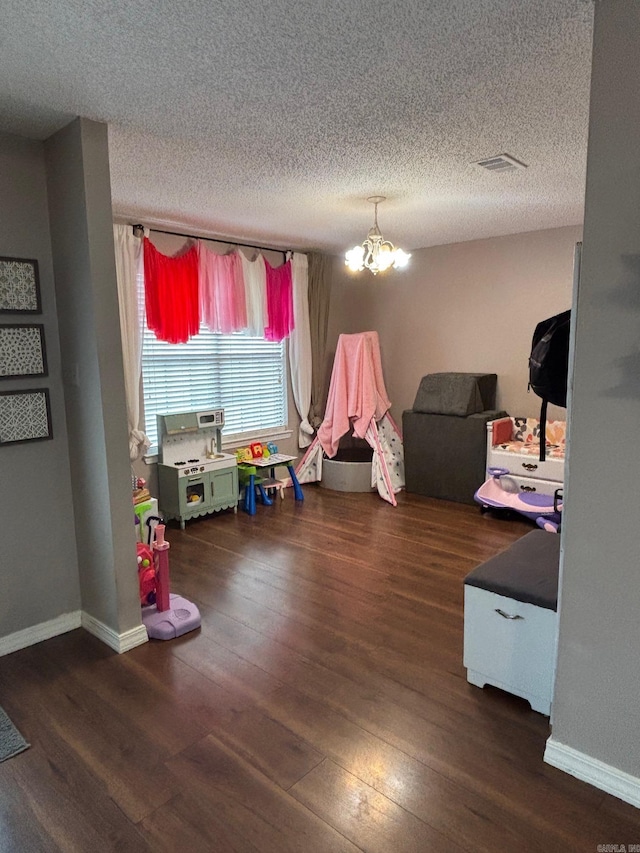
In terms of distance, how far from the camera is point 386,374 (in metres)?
5.95

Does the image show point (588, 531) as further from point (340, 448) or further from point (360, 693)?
point (340, 448)

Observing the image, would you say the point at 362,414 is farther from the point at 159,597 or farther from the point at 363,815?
the point at 363,815

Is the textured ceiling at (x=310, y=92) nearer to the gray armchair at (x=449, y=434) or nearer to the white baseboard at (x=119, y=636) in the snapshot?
the gray armchair at (x=449, y=434)

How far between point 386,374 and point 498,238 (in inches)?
70.7

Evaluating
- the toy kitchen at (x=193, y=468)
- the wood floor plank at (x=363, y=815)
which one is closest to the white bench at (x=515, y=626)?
the wood floor plank at (x=363, y=815)

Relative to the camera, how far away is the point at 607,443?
5.23 ft

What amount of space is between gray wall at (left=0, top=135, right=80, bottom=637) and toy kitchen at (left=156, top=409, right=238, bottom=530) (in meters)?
1.50

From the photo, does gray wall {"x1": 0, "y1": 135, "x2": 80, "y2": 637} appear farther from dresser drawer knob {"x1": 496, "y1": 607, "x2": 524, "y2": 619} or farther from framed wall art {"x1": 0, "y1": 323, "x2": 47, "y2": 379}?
dresser drawer knob {"x1": 496, "y1": 607, "x2": 524, "y2": 619}

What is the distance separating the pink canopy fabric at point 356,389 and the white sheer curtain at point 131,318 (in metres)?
1.94

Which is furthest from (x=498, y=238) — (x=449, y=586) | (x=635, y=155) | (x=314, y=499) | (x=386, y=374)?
(x=635, y=155)

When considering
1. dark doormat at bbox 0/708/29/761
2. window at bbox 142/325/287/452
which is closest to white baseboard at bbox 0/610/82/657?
dark doormat at bbox 0/708/29/761

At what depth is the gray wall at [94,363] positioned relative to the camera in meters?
2.33

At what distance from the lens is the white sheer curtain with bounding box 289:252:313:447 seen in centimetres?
536

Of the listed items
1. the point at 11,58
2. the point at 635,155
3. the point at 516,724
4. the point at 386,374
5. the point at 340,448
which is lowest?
the point at 516,724
